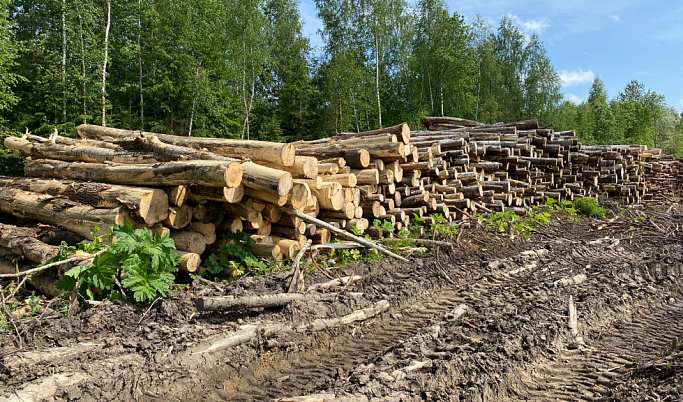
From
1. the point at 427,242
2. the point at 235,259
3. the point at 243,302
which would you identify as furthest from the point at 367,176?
the point at 243,302

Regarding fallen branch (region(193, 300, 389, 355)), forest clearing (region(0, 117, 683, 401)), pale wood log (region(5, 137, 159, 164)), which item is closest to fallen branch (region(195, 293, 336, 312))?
forest clearing (region(0, 117, 683, 401))

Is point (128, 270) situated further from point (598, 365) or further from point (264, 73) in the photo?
point (264, 73)

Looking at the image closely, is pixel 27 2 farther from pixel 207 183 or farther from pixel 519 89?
pixel 519 89

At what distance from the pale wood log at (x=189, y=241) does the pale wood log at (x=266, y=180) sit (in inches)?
38.7

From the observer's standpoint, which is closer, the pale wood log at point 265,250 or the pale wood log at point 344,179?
the pale wood log at point 265,250

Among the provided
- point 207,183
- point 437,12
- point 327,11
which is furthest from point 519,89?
point 207,183

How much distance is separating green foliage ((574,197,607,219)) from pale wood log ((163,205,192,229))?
10.7 metres

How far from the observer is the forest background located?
19.0 meters

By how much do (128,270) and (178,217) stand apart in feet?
5.72

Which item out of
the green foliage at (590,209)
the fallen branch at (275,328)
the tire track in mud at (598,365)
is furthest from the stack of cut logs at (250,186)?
the tire track in mud at (598,365)

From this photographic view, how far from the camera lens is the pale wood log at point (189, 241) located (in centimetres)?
579

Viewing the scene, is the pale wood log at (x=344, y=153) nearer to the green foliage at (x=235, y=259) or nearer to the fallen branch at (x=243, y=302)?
the green foliage at (x=235, y=259)

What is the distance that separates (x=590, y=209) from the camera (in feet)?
39.2

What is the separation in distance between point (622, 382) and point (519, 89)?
40.4m
